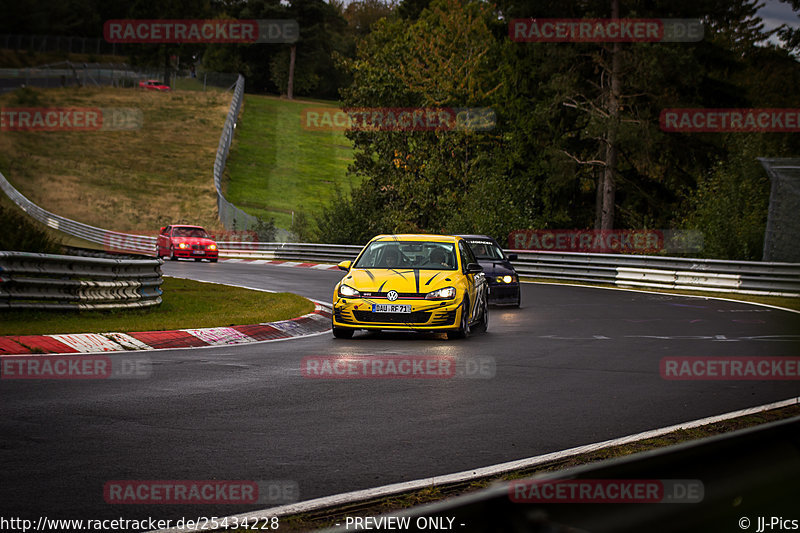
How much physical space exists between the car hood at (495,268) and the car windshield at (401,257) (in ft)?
19.4

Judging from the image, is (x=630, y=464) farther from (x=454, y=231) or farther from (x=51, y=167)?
(x=51, y=167)

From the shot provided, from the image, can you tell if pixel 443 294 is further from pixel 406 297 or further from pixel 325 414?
pixel 325 414

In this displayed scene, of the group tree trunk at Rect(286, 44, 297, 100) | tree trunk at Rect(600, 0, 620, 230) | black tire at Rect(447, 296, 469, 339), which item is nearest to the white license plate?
black tire at Rect(447, 296, 469, 339)

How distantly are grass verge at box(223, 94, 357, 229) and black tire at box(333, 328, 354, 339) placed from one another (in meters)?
49.3

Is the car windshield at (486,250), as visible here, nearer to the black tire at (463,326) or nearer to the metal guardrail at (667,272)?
the black tire at (463,326)

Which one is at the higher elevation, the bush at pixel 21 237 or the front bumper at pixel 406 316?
the bush at pixel 21 237

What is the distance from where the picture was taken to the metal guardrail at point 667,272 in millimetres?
26047

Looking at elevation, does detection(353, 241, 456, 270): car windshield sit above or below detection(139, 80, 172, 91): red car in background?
below

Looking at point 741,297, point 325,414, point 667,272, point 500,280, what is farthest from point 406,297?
point 667,272

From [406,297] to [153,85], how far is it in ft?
310

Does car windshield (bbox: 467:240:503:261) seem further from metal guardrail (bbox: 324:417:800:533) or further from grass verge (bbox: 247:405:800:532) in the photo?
metal guardrail (bbox: 324:417:800:533)

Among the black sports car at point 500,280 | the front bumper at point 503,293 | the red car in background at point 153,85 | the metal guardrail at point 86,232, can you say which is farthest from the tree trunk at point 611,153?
the red car in background at point 153,85

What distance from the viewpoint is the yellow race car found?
1417 cm

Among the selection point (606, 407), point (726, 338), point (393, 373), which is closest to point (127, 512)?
point (606, 407)
